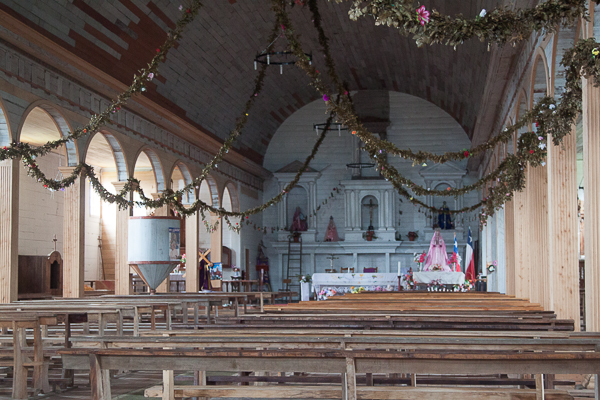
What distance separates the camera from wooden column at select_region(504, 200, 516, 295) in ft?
45.5

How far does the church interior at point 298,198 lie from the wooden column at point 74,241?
0.04 m

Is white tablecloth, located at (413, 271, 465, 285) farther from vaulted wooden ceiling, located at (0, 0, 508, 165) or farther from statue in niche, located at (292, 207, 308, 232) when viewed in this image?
statue in niche, located at (292, 207, 308, 232)

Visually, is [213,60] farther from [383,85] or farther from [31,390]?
A: [31,390]

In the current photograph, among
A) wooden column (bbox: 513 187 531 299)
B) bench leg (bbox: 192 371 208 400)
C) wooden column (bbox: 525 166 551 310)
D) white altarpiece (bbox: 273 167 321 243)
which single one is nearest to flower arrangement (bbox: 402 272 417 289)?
wooden column (bbox: 513 187 531 299)

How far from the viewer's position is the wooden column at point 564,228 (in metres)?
7.92

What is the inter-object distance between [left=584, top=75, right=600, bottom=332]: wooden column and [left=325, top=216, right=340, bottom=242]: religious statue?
18.0 meters

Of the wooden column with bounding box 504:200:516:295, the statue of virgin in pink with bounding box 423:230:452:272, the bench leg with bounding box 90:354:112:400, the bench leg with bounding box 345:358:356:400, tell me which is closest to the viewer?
the bench leg with bounding box 345:358:356:400

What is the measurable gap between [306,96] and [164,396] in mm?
20820

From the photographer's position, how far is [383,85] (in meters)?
23.9

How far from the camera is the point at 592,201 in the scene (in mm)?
6145

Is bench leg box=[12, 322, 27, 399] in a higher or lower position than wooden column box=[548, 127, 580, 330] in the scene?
lower

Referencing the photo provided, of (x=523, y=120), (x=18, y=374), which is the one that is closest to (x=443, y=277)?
(x=523, y=120)

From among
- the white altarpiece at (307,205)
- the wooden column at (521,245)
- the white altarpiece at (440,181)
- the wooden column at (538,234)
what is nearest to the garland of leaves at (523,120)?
the wooden column at (538,234)

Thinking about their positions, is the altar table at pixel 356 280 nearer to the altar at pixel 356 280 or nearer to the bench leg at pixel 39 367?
the altar at pixel 356 280
